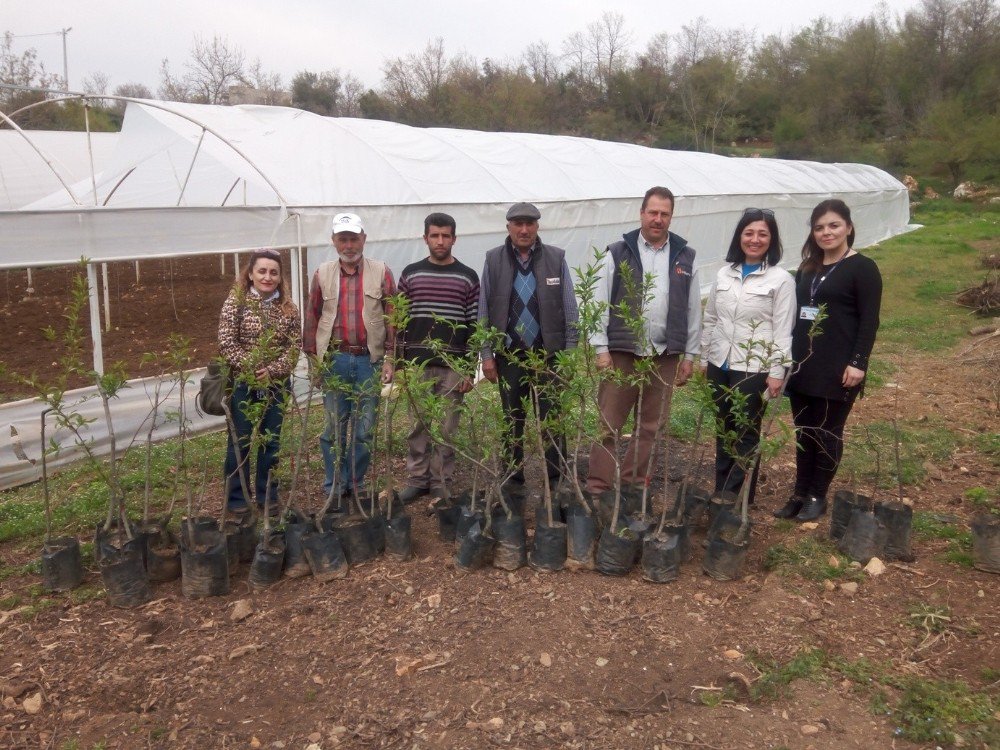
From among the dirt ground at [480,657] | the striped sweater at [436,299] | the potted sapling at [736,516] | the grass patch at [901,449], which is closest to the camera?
the dirt ground at [480,657]

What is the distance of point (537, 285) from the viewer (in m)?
4.29

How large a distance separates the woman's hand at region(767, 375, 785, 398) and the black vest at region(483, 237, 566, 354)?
1123 millimetres

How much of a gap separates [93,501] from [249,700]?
103 inches

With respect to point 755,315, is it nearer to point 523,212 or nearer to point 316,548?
point 523,212

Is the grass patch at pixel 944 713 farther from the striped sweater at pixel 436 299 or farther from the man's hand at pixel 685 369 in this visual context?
the striped sweater at pixel 436 299

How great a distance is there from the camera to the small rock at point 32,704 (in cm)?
296

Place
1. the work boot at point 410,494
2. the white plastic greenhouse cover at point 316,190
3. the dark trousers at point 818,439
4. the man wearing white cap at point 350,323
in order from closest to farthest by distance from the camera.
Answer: the dark trousers at point 818,439, the man wearing white cap at point 350,323, the work boot at point 410,494, the white plastic greenhouse cover at point 316,190

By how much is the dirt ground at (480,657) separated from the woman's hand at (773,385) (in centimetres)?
75

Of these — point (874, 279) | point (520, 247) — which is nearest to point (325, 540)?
point (520, 247)

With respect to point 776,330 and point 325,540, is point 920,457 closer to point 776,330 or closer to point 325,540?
point 776,330

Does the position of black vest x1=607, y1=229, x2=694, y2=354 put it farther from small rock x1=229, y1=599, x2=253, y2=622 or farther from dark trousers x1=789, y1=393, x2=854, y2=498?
small rock x1=229, y1=599, x2=253, y2=622

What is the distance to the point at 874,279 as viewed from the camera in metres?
3.88

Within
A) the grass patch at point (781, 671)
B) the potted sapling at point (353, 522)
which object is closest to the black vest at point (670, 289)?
the potted sapling at point (353, 522)

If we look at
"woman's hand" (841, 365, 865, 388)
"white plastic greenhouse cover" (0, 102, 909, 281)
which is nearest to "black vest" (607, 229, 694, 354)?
"woman's hand" (841, 365, 865, 388)
